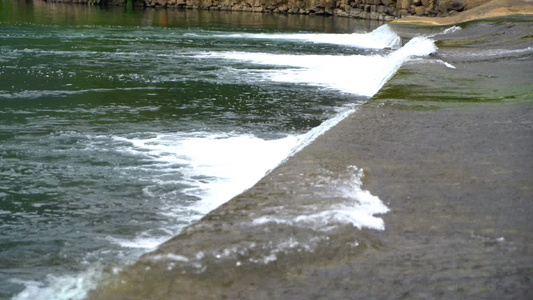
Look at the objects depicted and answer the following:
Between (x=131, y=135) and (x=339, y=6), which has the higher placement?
(x=339, y=6)

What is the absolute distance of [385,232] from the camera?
4.06m

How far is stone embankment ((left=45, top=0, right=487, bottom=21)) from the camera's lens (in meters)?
38.7

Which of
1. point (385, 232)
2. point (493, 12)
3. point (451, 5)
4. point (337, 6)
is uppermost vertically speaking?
point (451, 5)

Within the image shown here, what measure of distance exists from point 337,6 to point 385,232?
44632 mm

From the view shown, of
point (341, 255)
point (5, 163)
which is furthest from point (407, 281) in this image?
point (5, 163)

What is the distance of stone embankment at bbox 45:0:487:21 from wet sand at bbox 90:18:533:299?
30.6m

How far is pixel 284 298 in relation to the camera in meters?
3.25

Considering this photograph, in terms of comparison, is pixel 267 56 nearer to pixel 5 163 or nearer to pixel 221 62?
pixel 221 62

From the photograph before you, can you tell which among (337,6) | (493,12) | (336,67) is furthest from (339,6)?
(336,67)

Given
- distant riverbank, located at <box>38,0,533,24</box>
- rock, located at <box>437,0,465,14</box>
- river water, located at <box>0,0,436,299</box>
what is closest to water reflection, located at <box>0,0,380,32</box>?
distant riverbank, located at <box>38,0,533,24</box>

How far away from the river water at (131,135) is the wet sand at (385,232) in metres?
0.56

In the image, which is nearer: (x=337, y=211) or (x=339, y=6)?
(x=337, y=211)

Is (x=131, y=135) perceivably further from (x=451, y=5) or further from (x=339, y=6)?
(x=339, y=6)

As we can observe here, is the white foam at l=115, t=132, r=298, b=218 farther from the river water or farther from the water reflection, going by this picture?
the water reflection
